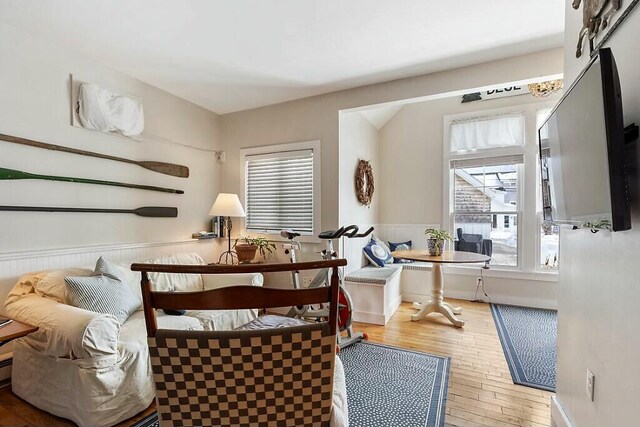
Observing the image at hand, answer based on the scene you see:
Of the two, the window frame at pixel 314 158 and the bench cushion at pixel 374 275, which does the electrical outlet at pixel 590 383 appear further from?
the window frame at pixel 314 158

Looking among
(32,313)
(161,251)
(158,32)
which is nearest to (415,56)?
(158,32)

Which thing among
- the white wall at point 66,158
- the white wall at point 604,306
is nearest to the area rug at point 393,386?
the white wall at point 604,306

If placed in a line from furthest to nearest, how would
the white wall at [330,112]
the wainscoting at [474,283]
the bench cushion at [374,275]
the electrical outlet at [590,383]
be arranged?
the wainscoting at [474,283]
the bench cushion at [374,275]
the white wall at [330,112]
the electrical outlet at [590,383]

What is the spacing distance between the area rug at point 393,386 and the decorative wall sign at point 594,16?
86.0 inches

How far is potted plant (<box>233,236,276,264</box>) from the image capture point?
351 cm

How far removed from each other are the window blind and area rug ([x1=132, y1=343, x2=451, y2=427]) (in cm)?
160

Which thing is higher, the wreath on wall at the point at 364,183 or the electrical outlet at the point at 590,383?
the wreath on wall at the point at 364,183

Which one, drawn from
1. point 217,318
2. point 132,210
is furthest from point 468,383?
point 132,210


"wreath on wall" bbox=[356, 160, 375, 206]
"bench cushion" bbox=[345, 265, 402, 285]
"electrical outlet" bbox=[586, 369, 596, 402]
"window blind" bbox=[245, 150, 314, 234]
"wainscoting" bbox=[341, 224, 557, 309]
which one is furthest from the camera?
"wreath on wall" bbox=[356, 160, 375, 206]

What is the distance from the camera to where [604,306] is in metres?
1.25

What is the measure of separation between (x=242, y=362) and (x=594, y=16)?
1988mm

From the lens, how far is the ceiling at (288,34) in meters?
2.04

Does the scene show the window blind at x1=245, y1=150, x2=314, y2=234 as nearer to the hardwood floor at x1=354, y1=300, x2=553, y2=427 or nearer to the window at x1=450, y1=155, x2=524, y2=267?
the hardwood floor at x1=354, y1=300, x2=553, y2=427

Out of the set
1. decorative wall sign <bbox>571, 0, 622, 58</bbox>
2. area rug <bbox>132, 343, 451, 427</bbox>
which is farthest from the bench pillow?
decorative wall sign <bbox>571, 0, 622, 58</bbox>
